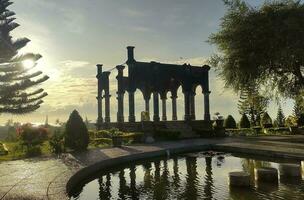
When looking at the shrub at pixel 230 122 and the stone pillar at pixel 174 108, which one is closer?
the stone pillar at pixel 174 108

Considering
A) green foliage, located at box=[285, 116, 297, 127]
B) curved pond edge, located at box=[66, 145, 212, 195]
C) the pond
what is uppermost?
green foliage, located at box=[285, 116, 297, 127]

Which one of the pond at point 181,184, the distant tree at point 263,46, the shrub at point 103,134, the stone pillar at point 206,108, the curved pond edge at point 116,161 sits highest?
the distant tree at point 263,46

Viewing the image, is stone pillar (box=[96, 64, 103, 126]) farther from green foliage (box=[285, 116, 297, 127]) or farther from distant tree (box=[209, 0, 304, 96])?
green foliage (box=[285, 116, 297, 127])

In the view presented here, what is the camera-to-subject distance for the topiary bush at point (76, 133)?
18953 millimetres

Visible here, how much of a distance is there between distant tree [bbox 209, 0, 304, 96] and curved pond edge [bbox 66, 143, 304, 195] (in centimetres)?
594

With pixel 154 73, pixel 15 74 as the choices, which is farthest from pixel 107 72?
pixel 15 74

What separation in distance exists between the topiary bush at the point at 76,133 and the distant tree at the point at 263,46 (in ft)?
35.7

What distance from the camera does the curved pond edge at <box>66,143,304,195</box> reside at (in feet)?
38.9

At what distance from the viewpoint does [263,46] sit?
22.7 metres

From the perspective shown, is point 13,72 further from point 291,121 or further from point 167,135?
point 291,121

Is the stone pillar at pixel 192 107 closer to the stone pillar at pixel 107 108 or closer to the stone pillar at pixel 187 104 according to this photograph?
the stone pillar at pixel 187 104

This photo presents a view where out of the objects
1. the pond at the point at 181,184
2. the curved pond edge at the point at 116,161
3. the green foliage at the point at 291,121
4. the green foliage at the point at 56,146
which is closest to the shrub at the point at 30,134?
the green foliage at the point at 56,146

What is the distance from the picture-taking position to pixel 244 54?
921 inches

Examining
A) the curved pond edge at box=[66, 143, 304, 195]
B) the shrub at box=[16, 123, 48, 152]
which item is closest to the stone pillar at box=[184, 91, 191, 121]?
the curved pond edge at box=[66, 143, 304, 195]
